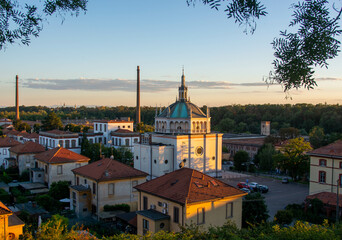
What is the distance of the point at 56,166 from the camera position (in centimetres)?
3475

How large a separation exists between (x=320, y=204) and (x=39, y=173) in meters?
28.3

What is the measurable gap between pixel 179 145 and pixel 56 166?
13.8 m

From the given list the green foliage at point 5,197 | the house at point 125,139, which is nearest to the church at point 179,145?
the house at point 125,139

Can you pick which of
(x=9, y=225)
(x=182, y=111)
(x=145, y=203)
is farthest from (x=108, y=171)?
(x=182, y=111)

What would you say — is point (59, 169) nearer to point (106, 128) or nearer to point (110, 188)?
point (110, 188)

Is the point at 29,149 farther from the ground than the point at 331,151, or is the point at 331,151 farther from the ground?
the point at 331,151

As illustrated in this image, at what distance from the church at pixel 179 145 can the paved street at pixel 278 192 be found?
141 inches

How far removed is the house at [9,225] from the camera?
1784cm

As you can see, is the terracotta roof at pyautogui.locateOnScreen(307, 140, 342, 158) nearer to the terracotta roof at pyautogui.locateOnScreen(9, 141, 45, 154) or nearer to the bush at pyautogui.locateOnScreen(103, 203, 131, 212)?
the bush at pyautogui.locateOnScreen(103, 203, 131, 212)

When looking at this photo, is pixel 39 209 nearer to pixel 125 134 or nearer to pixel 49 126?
pixel 125 134

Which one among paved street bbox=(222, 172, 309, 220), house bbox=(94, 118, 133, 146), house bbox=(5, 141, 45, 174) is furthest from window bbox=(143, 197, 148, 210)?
house bbox=(94, 118, 133, 146)

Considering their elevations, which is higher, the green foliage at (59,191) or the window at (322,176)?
the window at (322,176)

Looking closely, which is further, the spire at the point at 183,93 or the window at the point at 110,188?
the spire at the point at 183,93

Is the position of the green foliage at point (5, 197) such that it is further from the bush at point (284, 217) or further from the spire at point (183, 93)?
the spire at point (183, 93)
